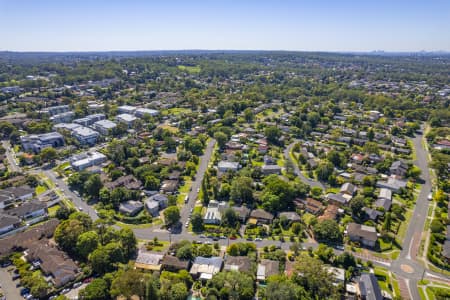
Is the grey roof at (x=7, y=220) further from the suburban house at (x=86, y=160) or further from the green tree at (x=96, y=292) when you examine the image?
the green tree at (x=96, y=292)

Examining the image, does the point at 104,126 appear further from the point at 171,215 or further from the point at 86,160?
the point at 171,215

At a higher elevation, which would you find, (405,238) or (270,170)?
(270,170)

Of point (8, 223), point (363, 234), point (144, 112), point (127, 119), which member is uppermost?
point (144, 112)

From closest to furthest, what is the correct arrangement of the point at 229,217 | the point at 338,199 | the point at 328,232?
the point at 328,232 → the point at 229,217 → the point at 338,199

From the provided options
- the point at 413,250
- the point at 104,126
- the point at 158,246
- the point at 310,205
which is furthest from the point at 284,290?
the point at 104,126

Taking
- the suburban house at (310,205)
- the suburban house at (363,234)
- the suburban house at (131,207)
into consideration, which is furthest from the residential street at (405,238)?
→ the suburban house at (310,205)

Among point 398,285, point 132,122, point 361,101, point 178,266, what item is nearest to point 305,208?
point 398,285

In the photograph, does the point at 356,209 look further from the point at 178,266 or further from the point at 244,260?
the point at 178,266
